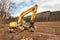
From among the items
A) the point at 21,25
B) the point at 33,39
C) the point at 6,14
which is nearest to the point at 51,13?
the point at 6,14

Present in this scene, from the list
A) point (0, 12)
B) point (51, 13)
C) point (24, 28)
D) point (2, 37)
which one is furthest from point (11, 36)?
point (51, 13)

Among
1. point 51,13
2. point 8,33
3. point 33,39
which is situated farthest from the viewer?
point 51,13

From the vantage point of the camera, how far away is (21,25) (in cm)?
2077

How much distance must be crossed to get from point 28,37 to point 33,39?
0.79 meters

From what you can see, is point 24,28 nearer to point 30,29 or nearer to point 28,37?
point 30,29

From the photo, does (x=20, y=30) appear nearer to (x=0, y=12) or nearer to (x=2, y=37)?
(x=2, y=37)

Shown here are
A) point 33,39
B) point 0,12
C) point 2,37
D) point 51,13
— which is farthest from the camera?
point 51,13

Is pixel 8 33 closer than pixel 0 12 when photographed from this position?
Yes

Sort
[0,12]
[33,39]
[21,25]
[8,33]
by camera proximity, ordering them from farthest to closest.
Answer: [0,12] → [21,25] → [8,33] → [33,39]

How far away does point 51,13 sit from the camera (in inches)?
2245

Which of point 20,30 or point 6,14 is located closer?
point 20,30

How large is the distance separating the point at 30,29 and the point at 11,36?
2.51 m

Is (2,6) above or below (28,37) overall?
above

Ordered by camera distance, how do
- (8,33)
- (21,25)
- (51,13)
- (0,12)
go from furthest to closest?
(51,13)
(0,12)
(21,25)
(8,33)
